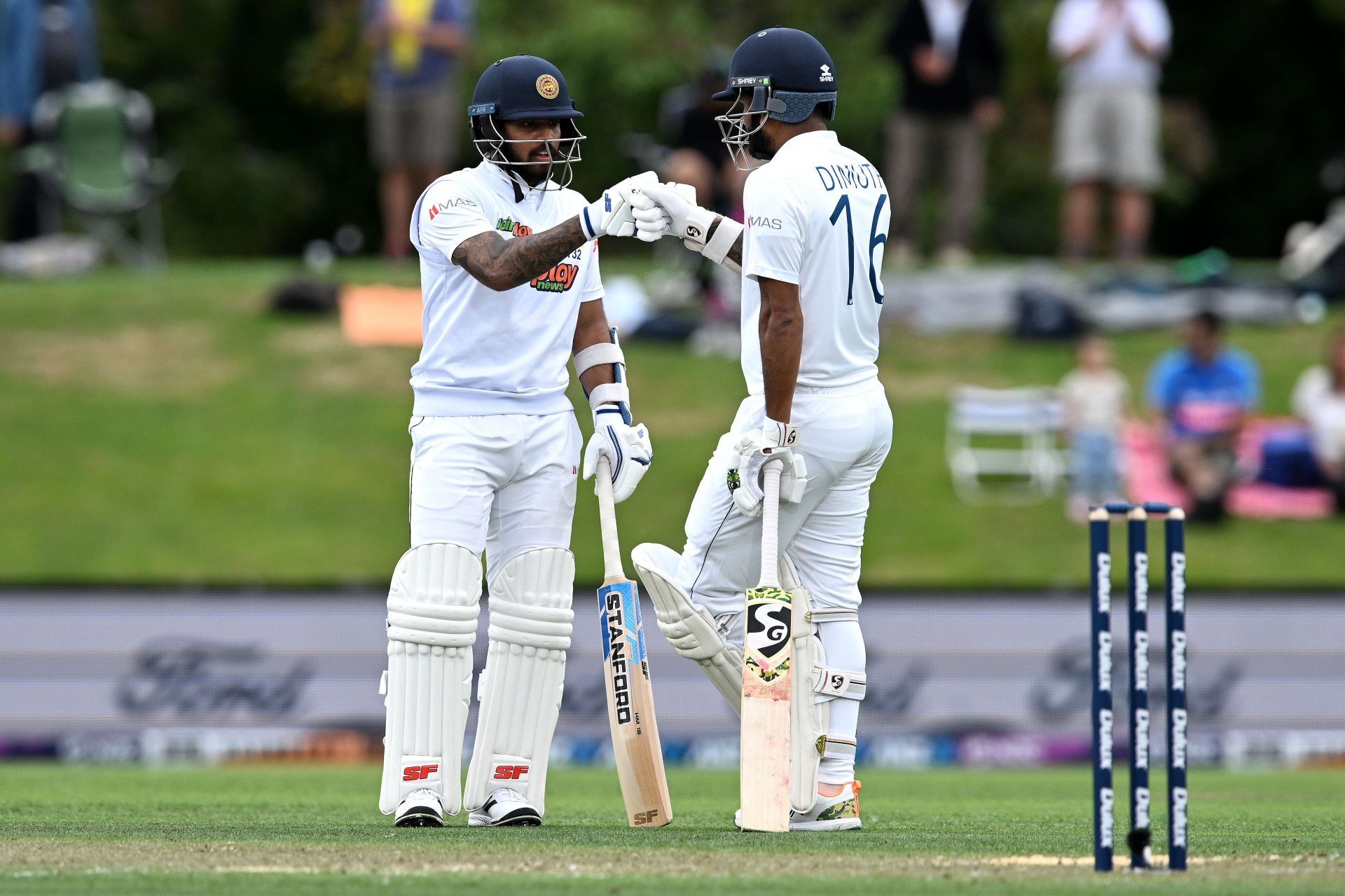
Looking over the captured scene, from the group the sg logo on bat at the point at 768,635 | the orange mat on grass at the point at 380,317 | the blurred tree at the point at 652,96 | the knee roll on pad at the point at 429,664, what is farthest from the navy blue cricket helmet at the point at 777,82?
the blurred tree at the point at 652,96

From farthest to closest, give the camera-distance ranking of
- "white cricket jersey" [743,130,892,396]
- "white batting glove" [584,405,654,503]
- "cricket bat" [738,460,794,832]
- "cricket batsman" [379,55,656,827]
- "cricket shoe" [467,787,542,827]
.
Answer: "white batting glove" [584,405,654,503]
"cricket shoe" [467,787,542,827]
"cricket batsman" [379,55,656,827]
"white cricket jersey" [743,130,892,396]
"cricket bat" [738,460,794,832]

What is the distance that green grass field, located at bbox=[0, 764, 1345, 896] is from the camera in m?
4.70

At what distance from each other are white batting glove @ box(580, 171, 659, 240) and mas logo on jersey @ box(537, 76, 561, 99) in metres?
0.43

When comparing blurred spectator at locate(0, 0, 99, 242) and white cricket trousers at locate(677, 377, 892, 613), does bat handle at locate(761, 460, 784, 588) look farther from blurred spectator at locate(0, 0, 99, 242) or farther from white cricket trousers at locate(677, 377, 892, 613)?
blurred spectator at locate(0, 0, 99, 242)

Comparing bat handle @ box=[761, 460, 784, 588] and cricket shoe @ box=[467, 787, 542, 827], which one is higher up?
bat handle @ box=[761, 460, 784, 588]

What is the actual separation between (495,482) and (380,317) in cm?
906

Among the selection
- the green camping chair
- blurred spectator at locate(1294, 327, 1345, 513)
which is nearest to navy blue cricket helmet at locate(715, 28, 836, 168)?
blurred spectator at locate(1294, 327, 1345, 513)

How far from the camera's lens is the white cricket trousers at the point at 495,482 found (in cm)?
615

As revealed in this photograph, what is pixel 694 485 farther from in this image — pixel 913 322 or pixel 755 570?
pixel 755 570

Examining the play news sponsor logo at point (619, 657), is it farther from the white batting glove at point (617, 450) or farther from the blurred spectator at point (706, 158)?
the blurred spectator at point (706, 158)

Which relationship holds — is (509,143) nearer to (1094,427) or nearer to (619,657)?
(619,657)

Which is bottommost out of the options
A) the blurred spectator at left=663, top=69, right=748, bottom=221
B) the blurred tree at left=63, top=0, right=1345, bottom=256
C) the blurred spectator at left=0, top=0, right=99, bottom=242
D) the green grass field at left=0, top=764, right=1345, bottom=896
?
the green grass field at left=0, top=764, right=1345, bottom=896

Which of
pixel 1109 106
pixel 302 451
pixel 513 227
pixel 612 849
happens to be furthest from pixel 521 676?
pixel 1109 106

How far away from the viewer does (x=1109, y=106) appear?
14.7m
